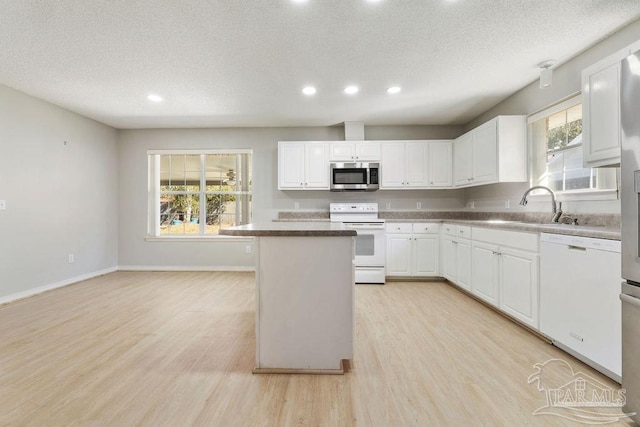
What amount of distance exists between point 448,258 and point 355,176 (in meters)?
1.75

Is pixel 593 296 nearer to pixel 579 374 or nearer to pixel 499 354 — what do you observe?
pixel 579 374

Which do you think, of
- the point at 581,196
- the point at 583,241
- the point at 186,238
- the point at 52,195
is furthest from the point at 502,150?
the point at 52,195

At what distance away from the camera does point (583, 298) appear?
6.13ft

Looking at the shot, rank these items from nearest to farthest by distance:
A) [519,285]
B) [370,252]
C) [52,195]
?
[519,285] → [52,195] → [370,252]

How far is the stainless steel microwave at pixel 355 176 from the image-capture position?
14.7ft

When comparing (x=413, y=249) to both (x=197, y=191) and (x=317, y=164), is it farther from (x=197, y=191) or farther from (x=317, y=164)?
(x=197, y=191)

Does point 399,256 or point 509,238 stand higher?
point 509,238

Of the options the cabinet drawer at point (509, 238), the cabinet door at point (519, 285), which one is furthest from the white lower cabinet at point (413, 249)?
the cabinet door at point (519, 285)

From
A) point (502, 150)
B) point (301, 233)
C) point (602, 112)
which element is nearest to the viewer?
point (301, 233)

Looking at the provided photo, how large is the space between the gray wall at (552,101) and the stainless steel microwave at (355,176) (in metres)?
1.58

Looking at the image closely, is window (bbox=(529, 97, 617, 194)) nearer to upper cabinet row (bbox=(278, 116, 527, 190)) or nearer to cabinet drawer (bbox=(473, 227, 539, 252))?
cabinet drawer (bbox=(473, 227, 539, 252))

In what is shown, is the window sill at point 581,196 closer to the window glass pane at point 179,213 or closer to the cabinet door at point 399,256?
the cabinet door at point 399,256

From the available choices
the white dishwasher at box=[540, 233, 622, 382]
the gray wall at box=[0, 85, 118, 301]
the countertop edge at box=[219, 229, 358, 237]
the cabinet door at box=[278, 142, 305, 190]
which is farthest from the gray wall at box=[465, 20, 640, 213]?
the gray wall at box=[0, 85, 118, 301]

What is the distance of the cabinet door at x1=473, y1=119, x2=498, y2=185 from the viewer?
3.41 m
